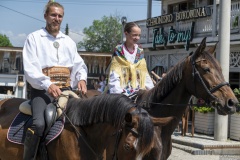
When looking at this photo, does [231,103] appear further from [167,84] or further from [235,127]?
[235,127]

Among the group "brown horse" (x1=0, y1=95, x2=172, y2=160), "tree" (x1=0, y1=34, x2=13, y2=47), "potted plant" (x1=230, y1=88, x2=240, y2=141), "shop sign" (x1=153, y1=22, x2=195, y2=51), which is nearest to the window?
"shop sign" (x1=153, y1=22, x2=195, y2=51)

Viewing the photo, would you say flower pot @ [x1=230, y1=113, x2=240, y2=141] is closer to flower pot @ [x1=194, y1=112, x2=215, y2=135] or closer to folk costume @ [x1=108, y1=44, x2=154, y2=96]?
flower pot @ [x1=194, y1=112, x2=215, y2=135]

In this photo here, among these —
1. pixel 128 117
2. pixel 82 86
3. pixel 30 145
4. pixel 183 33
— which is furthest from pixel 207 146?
pixel 183 33

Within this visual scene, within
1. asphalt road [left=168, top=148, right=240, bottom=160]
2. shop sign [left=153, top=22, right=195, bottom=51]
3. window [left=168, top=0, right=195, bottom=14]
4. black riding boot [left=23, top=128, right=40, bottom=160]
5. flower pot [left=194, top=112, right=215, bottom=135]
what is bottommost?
asphalt road [left=168, top=148, right=240, bottom=160]

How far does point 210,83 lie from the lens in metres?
5.31

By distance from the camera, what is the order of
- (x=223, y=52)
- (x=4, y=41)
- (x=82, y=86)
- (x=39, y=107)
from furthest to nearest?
1. (x=4, y=41)
2. (x=223, y=52)
3. (x=82, y=86)
4. (x=39, y=107)

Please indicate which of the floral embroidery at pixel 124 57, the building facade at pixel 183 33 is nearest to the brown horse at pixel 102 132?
the floral embroidery at pixel 124 57

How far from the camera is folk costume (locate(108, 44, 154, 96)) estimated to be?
5.87m

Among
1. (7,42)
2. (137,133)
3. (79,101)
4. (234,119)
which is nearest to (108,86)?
(79,101)

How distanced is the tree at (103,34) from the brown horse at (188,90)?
67.5m

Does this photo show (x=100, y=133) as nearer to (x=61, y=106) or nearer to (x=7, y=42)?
(x=61, y=106)

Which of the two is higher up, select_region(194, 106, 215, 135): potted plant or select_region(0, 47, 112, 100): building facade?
select_region(0, 47, 112, 100): building facade

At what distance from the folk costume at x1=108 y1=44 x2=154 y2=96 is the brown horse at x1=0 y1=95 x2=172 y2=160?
5.05 feet

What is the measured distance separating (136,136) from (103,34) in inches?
2849
